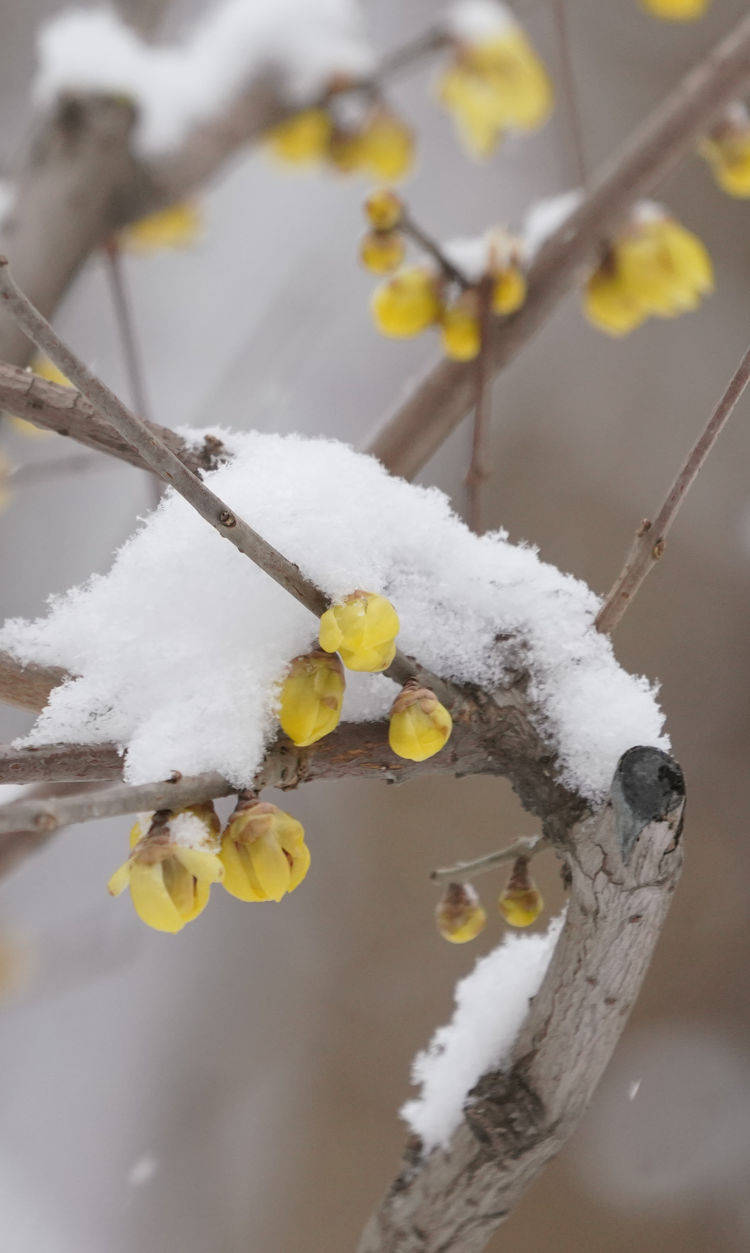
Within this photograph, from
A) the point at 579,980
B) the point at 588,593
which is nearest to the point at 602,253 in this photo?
the point at 588,593

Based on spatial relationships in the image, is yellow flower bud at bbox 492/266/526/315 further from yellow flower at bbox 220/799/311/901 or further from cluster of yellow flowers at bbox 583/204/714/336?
yellow flower at bbox 220/799/311/901

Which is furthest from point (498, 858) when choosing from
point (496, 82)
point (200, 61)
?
point (200, 61)

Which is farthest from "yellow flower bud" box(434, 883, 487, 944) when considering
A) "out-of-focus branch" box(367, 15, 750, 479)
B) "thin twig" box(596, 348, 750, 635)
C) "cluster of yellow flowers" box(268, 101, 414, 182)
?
"cluster of yellow flowers" box(268, 101, 414, 182)

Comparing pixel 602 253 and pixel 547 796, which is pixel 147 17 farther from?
pixel 547 796

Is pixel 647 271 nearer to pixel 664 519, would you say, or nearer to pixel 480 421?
pixel 480 421

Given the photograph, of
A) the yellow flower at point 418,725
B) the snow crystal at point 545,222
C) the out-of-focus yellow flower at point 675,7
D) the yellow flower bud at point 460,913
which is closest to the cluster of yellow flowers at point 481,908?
the yellow flower bud at point 460,913

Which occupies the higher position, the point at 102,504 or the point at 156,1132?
the point at 102,504
